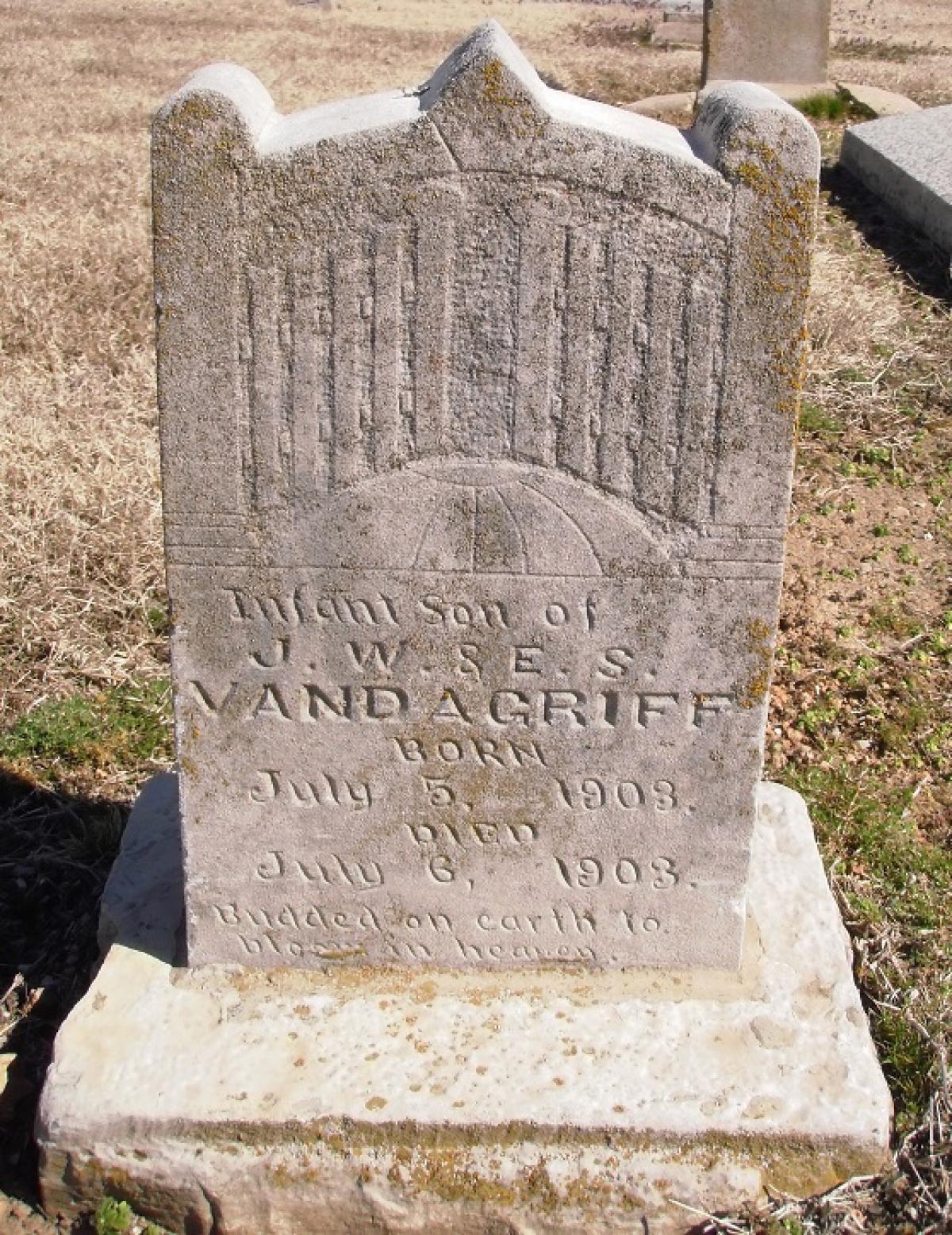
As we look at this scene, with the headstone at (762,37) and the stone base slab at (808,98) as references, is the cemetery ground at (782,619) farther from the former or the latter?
the headstone at (762,37)

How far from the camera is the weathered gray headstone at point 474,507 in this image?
254cm

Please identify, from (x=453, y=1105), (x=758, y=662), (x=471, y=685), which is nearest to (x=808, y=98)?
(x=758, y=662)

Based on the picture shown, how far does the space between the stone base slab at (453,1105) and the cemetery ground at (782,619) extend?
0.17 metres

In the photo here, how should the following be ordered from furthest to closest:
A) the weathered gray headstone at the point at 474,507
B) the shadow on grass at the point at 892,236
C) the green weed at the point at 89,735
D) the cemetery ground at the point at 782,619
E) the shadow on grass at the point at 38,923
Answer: the shadow on grass at the point at 892,236, the green weed at the point at 89,735, the cemetery ground at the point at 782,619, the shadow on grass at the point at 38,923, the weathered gray headstone at the point at 474,507

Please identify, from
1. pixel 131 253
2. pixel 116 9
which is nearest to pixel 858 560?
pixel 131 253

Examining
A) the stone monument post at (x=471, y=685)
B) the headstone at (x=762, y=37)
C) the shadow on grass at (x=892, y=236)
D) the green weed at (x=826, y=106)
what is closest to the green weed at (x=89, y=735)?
the stone monument post at (x=471, y=685)

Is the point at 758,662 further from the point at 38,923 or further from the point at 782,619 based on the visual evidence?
the point at 782,619

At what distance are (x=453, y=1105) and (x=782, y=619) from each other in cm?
283

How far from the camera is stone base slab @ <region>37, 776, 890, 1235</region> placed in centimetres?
286

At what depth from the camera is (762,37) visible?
12.1 m

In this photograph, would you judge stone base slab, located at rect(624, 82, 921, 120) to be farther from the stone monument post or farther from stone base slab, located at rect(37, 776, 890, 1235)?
stone base slab, located at rect(37, 776, 890, 1235)

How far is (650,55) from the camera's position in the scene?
16.4 meters

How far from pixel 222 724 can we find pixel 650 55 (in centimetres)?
1533

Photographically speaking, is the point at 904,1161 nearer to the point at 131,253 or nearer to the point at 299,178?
the point at 299,178
